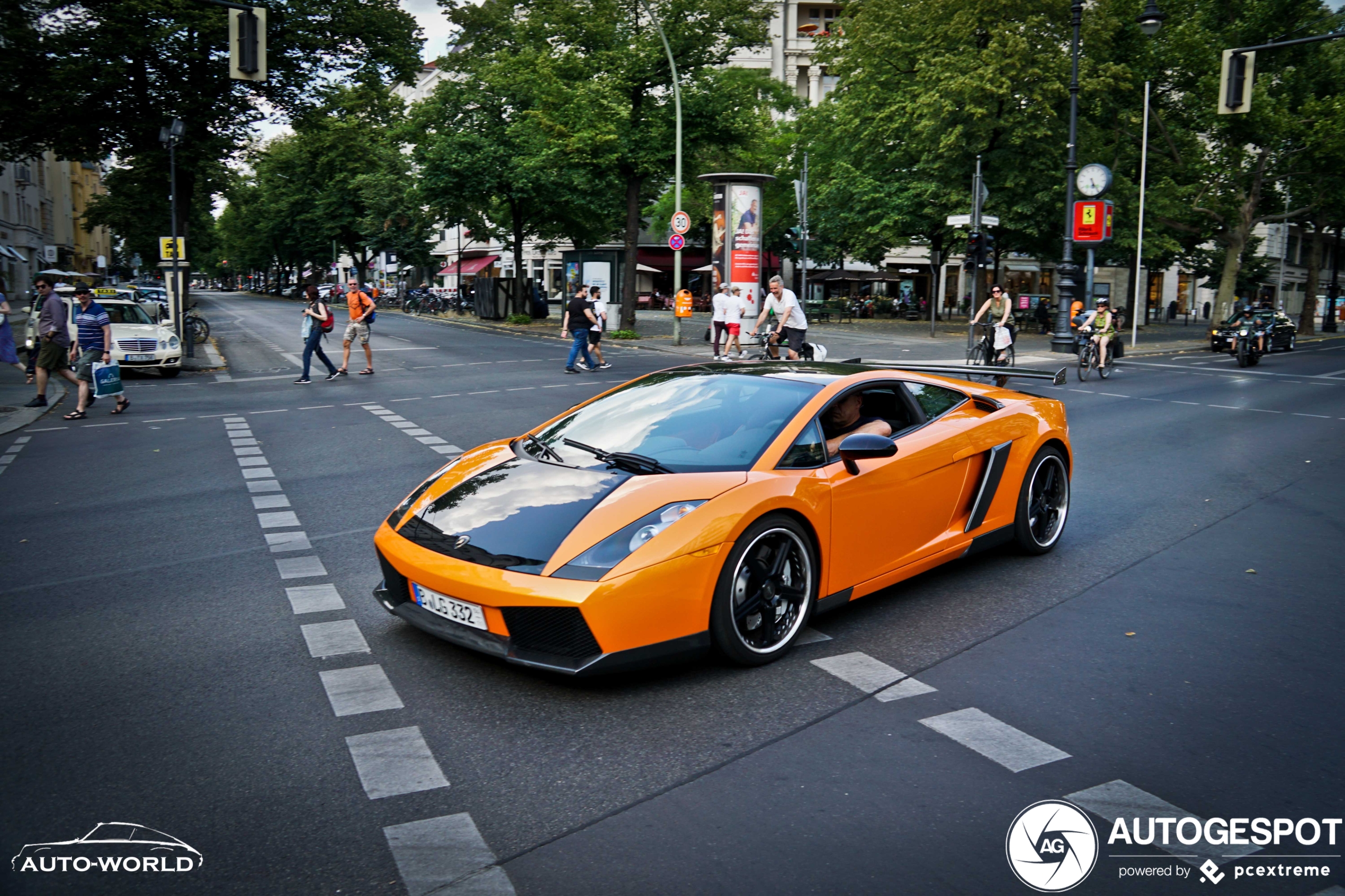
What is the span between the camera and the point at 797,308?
18594 mm

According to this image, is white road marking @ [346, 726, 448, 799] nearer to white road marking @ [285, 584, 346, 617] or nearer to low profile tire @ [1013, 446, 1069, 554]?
white road marking @ [285, 584, 346, 617]

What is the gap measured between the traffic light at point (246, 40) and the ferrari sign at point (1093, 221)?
22.0 m

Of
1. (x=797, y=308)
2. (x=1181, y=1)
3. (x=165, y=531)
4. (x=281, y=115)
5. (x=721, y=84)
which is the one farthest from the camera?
(x=1181, y=1)

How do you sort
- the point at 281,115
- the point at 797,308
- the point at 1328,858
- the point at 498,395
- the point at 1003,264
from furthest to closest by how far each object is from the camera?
the point at 1003,264 → the point at 281,115 → the point at 797,308 → the point at 498,395 → the point at 1328,858

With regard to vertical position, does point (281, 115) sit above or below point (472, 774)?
above

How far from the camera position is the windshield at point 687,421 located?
507 centimetres

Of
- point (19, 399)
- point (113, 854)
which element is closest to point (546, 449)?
point (113, 854)

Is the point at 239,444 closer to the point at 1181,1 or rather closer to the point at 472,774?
the point at 472,774

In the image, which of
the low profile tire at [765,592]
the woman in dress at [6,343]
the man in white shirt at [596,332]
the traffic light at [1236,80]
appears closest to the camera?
the low profile tire at [765,592]

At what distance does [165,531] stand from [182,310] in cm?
1954

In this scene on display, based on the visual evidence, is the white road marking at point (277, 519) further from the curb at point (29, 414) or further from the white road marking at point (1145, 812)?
the curb at point (29, 414)

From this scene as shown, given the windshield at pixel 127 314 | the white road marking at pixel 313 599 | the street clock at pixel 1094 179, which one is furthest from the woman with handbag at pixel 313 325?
the street clock at pixel 1094 179

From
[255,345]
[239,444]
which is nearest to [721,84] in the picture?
[255,345]

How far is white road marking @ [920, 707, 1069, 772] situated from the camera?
12.8 ft
